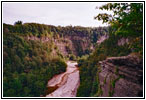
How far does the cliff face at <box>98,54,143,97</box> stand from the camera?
21.3ft

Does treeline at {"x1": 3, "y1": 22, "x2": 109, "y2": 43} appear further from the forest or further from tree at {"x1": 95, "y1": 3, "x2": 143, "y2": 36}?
tree at {"x1": 95, "y1": 3, "x2": 143, "y2": 36}

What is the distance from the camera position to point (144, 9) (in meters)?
5.59

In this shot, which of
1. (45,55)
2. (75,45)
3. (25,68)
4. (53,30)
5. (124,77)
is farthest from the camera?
(75,45)

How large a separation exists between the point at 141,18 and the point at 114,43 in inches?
986

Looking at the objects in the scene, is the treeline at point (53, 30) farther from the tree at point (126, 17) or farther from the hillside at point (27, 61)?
the tree at point (126, 17)

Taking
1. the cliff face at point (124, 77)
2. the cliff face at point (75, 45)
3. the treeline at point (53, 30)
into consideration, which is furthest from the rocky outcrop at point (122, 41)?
the cliff face at point (75, 45)

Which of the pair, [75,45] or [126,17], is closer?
[126,17]

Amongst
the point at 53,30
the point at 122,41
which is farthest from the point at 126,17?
the point at 53,30

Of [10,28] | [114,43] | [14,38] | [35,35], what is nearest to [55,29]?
[35,35]

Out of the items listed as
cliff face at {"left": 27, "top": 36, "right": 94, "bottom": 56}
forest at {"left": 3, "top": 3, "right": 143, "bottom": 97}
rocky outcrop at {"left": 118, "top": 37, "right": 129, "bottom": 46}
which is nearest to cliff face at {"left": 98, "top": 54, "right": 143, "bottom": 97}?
forest at {"left": 3, "top": 3, "right": 143, "bottom": 97}

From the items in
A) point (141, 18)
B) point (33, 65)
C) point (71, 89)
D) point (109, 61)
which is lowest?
point (71, 89)

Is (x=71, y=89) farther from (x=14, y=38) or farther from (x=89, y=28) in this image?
(x=89, y=28)

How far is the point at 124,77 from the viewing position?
7527 millimetres

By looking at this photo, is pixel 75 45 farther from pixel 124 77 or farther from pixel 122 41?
pixel 124 77
